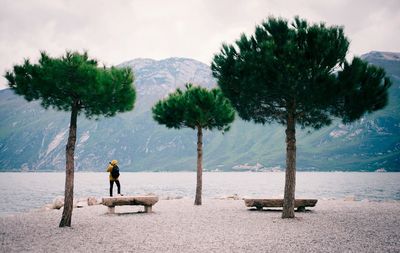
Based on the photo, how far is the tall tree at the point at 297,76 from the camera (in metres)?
17.8

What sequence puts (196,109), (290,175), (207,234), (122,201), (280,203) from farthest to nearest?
1. (196,109)
2. (280,203)
3. (122,201)
4. (290,175)
5. (207,234)

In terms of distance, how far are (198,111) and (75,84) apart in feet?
42.7

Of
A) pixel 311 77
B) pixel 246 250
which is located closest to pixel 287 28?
pixel 311 77

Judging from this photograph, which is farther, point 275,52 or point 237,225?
point 275,52

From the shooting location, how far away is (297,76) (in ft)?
59.3

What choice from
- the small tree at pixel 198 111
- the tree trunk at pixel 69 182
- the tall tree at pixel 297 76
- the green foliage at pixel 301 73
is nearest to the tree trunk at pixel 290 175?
the tall tree at pixel 297 76

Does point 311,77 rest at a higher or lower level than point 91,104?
higher

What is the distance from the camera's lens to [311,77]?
18.1 meters

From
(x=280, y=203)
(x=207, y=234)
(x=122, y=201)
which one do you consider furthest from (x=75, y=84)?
(x=280, y=203)

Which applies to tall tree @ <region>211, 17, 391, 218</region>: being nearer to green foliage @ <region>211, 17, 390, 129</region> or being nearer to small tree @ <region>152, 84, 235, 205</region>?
green foliage @ <region>211, 17, 390, 129</region>

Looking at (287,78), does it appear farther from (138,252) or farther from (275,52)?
(138,252)

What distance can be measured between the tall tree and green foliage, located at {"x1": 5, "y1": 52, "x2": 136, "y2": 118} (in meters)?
5.86

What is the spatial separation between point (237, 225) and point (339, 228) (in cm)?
432

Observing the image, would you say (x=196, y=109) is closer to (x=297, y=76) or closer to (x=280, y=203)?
(x=280, y=203)
